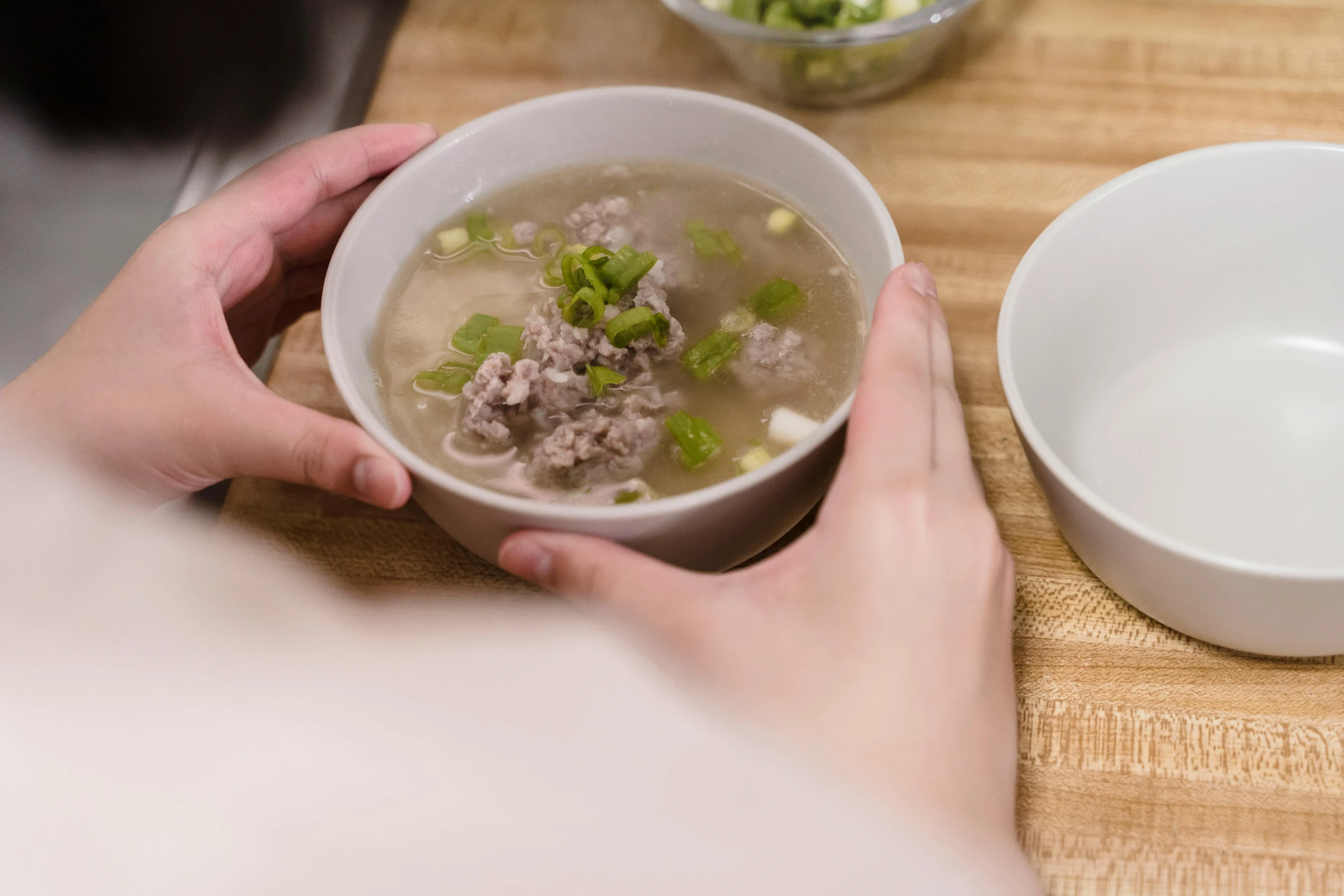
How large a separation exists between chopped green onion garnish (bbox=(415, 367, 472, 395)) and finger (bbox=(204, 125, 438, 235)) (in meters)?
0.33

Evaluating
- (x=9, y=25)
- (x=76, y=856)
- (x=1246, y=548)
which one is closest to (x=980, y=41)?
(x=1246, y=548)

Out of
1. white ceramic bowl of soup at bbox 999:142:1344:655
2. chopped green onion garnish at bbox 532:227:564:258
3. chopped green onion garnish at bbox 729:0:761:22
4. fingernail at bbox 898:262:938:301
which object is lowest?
white ceramic bowl of soup at bbox 999:142:1344:655

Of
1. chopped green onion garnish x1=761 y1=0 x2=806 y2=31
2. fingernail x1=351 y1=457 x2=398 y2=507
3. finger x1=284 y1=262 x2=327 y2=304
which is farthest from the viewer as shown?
chopped green onion garnish x1=761 y1=0 x2=806 y2=31

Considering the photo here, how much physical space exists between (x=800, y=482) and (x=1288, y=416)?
2.51 feet

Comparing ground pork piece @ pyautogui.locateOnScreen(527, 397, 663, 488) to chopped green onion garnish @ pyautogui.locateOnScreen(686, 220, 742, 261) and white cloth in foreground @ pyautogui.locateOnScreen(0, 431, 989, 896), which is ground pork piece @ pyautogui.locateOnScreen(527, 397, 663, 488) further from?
chopped green onion garnish @ pyautogui.locateOnScreen(686, 220, 742, 261)

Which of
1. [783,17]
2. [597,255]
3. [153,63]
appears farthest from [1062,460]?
[153,63]

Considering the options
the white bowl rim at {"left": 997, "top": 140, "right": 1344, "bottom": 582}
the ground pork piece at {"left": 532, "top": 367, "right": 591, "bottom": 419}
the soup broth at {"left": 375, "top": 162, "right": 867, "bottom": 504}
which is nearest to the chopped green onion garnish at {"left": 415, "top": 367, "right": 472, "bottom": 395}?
the soup broth at {"left": 375, "top": 162, "right": 867, "bottom": 504}

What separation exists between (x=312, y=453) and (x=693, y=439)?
0.44 metres

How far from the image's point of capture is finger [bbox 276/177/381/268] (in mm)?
1523

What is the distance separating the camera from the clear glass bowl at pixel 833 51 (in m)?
1.66

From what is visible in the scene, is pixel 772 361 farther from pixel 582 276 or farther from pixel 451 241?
pixel 451 241

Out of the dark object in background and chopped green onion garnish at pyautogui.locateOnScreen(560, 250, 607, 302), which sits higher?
the dark object in background

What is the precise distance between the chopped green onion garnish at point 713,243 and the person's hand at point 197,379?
1.61ft

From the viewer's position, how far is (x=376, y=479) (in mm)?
1084
